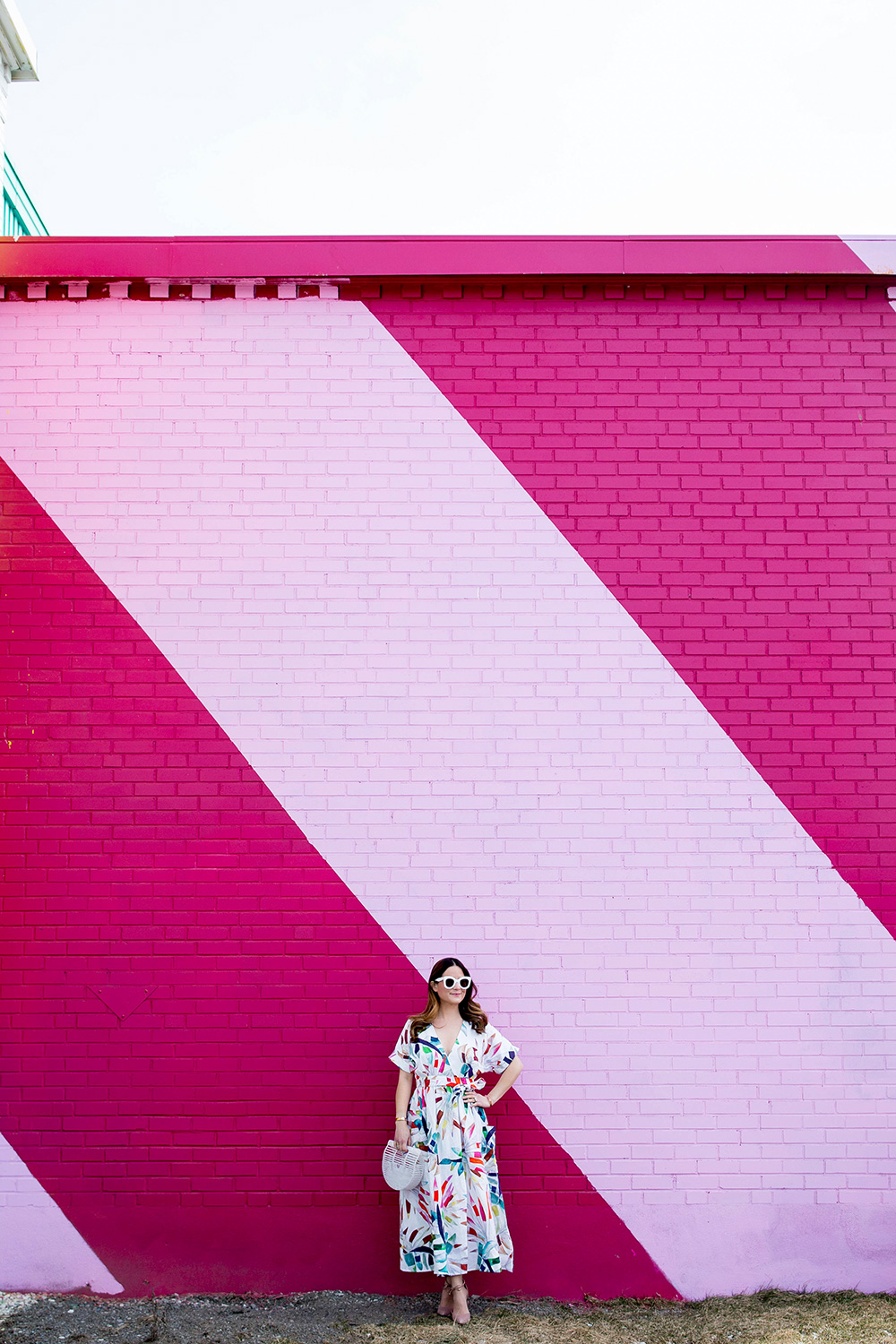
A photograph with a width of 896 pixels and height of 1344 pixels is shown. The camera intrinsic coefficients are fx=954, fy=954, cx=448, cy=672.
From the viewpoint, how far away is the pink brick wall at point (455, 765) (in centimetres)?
463

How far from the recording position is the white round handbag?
4.17 metres

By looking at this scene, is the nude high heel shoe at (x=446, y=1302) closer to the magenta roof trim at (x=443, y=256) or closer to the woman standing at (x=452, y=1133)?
the woman standing at (x=452, y=1133)

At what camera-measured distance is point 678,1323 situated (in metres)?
4.32

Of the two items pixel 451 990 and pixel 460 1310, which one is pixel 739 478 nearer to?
pixel 451 990

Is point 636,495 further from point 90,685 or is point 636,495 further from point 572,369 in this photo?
point 90,685

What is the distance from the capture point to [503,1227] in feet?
14.2

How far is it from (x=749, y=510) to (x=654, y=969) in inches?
93.9

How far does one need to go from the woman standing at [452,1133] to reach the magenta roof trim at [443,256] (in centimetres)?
351

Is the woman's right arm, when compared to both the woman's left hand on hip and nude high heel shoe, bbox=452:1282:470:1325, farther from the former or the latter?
nude high heel shoe, bbox=452:1282:470:1325

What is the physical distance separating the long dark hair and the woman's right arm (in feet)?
0.57

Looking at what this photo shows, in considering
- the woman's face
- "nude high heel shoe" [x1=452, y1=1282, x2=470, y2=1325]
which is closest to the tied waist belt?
the woman's face
